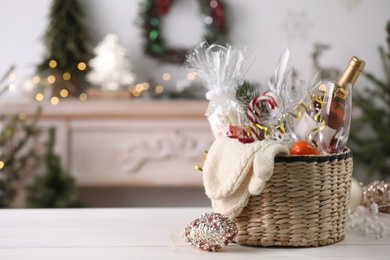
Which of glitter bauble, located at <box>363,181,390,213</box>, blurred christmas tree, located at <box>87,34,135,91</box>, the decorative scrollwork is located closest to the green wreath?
blurred christmas tree, located at <box>87,34,135,91</box>

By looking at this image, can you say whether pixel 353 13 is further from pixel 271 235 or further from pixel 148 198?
pixel 271 235

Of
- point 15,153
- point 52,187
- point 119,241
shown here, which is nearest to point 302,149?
point 119,241

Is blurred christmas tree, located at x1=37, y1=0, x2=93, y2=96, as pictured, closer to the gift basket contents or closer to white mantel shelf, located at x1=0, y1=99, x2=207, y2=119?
white mantel shelf, located at x1=0, y1=99, x2=207, y2=119

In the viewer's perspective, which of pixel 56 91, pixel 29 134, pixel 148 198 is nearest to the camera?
pixel 29 134

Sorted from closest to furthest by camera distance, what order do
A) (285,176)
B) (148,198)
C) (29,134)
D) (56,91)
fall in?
(285,176), (29,134), (56,91), (148,198)

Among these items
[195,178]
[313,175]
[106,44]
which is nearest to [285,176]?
[313,175]

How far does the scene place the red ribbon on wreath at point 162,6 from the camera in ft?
12.1

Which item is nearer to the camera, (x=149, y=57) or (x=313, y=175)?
(x=313, y=175)

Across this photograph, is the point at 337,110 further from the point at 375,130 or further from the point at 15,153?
the point at 375,130

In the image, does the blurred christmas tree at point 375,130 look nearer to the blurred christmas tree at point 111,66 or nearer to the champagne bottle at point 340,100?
the blurred christmas tree at point 111,66

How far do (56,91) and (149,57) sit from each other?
591 mm

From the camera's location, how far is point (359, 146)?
362 centimetres

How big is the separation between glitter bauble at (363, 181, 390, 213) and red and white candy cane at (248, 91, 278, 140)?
403mm

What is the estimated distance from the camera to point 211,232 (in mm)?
1037
